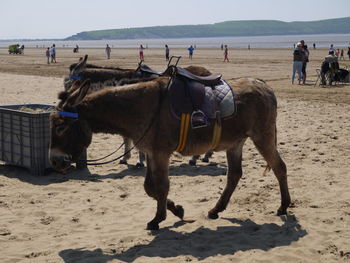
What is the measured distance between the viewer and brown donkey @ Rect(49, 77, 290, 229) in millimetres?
5938

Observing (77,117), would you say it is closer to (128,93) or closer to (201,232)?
(128,93)

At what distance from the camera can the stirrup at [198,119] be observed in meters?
6.23

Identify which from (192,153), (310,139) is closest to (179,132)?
(192,153)

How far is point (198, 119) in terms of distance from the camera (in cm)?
623

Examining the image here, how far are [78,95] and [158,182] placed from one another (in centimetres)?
151

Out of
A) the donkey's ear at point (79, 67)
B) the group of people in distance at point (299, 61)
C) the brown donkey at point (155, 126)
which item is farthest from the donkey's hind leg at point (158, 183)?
the group of people in distance at point (299, 61)

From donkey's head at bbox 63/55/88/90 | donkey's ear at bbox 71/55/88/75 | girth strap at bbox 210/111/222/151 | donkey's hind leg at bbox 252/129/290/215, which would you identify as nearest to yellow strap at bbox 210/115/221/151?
girth strap at bbox 210/111/222/151

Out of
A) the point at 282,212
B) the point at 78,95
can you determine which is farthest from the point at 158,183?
the point at 282,212

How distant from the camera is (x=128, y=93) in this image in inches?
245

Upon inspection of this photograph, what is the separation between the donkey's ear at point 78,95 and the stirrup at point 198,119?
1.39 metres

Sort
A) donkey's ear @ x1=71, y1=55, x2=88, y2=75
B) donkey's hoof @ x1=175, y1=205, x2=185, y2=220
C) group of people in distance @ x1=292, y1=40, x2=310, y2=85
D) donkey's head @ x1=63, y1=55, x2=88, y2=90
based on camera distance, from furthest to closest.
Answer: group of people in distance @ x1=292, y1=40, x2=310, y2=85, donkey's ear @ x1=71, y1=55, x2=88, y2=75, donkey's head @ x1=63, y1=55, x2=88, y2=90, donkey's hoof @ x1=175, y1=205, x2=185, y2=220

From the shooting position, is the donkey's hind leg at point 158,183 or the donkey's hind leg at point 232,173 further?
the donkey's hind leg at point 232,173

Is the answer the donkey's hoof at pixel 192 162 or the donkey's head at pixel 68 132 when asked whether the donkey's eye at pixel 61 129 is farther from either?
the donkey's hoof at pixel 192 162

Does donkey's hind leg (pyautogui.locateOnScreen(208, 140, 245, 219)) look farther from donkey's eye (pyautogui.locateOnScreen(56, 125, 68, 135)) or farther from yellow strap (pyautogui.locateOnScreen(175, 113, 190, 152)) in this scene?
donkey's eye (pyautogui.locateOnScreen(56, 125, 68, 135))
